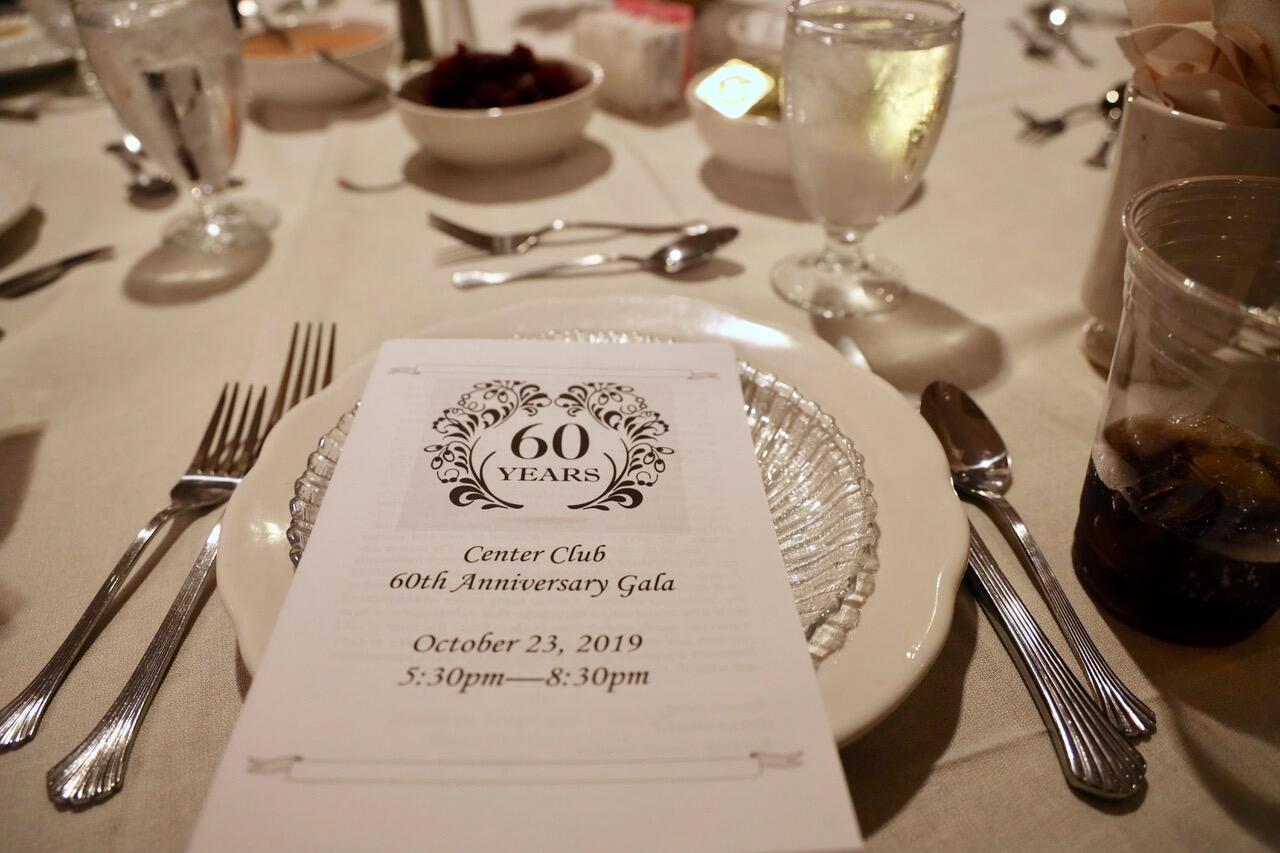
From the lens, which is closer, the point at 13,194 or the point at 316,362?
the point at 316,362

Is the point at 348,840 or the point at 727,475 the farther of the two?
the point at 727,475

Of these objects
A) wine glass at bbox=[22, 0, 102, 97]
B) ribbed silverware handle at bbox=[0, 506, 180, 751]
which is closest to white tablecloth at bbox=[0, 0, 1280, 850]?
ribbed silverware handle at bbox=[0, 506, 180, 751]

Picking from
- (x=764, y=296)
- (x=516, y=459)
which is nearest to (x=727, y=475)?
(x=516, y=459)

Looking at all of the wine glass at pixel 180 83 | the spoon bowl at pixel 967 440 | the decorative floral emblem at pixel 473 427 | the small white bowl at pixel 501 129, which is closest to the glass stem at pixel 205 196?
the wine glass at pixel 180 83

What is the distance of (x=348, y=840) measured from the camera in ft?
0.91

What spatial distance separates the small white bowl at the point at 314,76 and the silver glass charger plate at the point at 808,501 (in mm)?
845

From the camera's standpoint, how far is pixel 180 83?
29.5 inches

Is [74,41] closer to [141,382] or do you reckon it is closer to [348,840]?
[141,382]

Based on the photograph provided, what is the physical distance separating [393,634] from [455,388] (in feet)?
0.62

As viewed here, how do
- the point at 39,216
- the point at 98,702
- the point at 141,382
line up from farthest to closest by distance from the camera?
the point at 39,216
the point at 141,382
the point at 98,702

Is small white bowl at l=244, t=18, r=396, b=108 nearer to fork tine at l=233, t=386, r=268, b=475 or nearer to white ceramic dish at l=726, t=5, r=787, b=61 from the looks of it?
white ceramic dish at l=726, t=5, r=787, b=61

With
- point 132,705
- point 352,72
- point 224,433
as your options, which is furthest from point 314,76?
point 132,705

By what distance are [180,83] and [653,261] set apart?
499mm

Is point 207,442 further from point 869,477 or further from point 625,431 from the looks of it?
point 869,477
